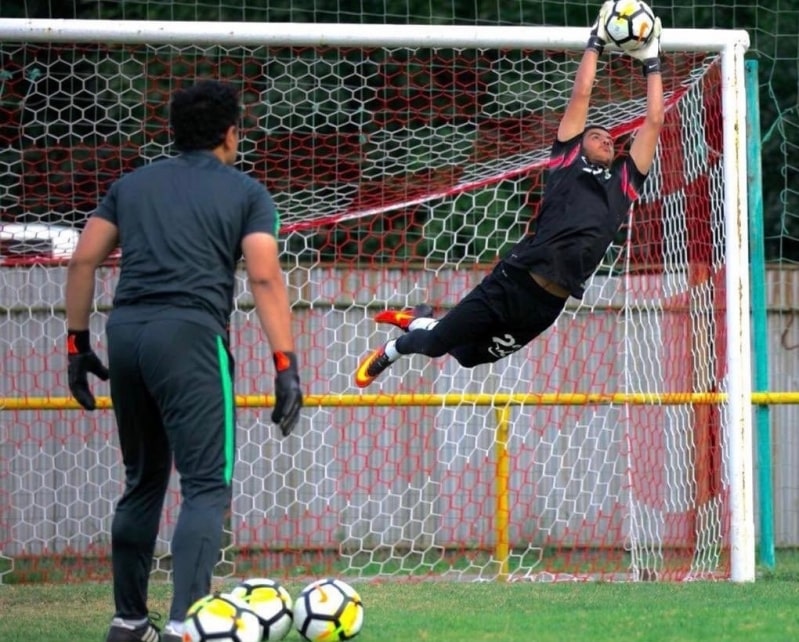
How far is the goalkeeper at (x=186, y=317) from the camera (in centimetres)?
500

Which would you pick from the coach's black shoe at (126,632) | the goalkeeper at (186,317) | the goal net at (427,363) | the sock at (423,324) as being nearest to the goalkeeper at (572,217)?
the sock at (423,324)

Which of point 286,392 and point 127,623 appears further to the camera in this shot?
point 127,623

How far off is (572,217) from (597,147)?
15.2 inches

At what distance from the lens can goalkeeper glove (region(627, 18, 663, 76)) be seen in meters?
6.84

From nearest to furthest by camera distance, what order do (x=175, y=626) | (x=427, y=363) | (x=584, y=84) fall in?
(x=175, y=626) → (x=584, y=84) → (x=427, y=363)

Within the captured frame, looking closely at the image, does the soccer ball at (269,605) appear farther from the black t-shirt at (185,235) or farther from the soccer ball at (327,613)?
the black t-shirt at (185,235)

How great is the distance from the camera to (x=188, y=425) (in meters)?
4.98

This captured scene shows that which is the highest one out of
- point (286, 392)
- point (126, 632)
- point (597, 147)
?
point (597, 147)

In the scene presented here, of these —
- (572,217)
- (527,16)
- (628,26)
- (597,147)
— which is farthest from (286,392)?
(527,16)

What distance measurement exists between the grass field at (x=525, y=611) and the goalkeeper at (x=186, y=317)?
2.50 ft

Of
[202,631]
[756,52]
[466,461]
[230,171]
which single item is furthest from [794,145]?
[202,631]

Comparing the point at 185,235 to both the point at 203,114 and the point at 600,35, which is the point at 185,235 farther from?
the point at 600,35

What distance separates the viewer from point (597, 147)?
705 centimetres

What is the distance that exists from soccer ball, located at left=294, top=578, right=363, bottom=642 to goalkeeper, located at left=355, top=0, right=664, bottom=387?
218 centimetres
